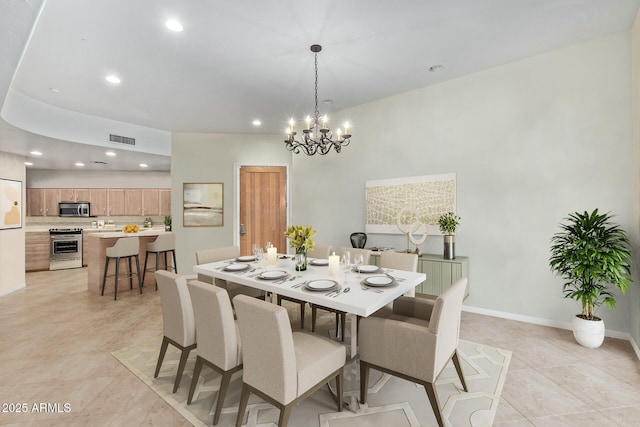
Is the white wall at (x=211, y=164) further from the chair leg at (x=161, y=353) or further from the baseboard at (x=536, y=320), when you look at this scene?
the baseboard at (x=536, y=320)

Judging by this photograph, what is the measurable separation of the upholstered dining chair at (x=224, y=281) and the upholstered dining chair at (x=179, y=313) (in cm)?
82

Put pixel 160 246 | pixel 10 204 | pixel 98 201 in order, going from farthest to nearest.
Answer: pixel 98 201 → pixel 160 246 → pixel 10 204

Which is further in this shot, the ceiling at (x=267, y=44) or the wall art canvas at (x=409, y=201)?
the wall art canvas at (x=409, y=201)

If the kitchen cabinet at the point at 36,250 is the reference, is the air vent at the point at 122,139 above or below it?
above

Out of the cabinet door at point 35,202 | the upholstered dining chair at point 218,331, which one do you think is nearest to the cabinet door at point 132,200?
the cabinet door at point 35,202

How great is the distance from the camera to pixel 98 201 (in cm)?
752

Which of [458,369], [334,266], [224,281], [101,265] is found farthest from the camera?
[101,265]

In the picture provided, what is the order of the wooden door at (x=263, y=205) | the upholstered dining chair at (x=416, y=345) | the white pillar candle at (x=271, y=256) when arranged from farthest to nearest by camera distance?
the wooden door at (x=263, y=205), the white pillar candle at (x=271, y=256), the upholstered dining chair at (x=416, y=345)

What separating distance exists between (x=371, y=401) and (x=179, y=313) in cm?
149

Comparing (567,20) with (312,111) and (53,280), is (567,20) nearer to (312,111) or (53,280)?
(312,111)

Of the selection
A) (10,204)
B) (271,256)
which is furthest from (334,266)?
(10,204)

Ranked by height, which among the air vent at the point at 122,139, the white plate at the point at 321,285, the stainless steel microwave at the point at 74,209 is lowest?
the white plate at the point at 321,285

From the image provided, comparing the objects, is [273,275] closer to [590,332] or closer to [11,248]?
[590,332]

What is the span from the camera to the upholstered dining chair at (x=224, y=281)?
3061mm
